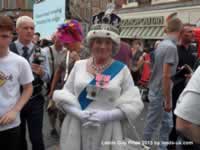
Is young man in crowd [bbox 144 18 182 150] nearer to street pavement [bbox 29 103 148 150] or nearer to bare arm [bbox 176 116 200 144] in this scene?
street pavement [bbox 29 103 148 150]

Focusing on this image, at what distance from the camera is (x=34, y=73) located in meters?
4.33

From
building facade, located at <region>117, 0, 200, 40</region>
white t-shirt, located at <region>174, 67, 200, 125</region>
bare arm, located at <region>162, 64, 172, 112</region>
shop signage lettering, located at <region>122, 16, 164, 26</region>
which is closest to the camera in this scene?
white t-shirt, located at <region>174, 67, 200, 125</region>

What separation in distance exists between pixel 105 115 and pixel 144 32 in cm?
2892

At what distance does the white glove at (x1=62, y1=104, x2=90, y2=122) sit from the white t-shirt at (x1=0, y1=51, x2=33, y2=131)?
1.53 ft

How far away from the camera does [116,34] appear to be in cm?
330

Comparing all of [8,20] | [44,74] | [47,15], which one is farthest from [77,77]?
[47,15]

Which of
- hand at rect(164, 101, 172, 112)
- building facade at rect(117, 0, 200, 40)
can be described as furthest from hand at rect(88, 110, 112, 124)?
building facade at rect(117, 0, 200, 40)

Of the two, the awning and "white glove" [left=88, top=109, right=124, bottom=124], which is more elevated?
the awning

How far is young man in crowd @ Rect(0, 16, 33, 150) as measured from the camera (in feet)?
10.5

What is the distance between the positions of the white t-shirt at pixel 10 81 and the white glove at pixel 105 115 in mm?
681

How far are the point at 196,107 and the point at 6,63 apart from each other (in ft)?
5.99

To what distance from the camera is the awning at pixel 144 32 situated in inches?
1148

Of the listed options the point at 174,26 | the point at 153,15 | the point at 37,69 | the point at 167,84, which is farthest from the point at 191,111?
the point at 153,15

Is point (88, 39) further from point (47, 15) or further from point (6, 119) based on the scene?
point (47, 15)
